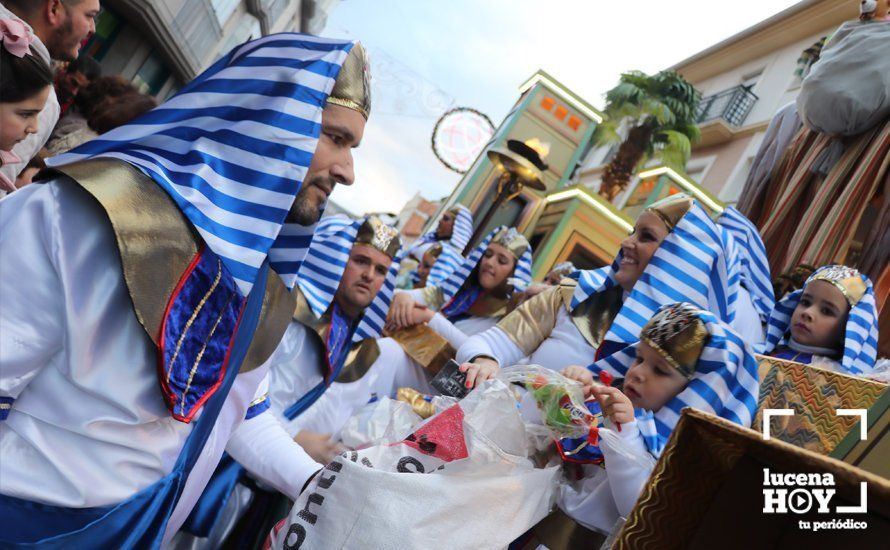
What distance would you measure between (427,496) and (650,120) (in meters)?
13.4

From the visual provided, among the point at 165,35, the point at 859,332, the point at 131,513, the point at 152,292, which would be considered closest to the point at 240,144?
the point at 152,292

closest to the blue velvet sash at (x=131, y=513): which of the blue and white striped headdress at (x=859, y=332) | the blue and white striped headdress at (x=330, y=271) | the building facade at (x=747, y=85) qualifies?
the blue and white striped headdress at (x=330, y=271)

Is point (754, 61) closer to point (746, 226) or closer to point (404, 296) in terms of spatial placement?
point (746, 226)

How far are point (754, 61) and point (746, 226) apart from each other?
628 inches

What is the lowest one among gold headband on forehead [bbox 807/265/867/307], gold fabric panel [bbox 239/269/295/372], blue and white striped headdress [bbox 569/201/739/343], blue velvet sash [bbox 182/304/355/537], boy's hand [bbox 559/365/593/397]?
blue velvet sash [bbox 182/304/355/537]

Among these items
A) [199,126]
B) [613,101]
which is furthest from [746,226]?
[613,101]

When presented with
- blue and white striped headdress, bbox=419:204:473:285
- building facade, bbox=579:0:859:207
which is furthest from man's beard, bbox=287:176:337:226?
building facade, bbox=579:0:859:207

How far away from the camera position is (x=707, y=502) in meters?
1.00

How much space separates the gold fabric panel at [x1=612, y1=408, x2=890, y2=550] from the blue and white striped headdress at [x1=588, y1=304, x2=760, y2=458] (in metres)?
0.92

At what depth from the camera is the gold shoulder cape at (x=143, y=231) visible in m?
1.21

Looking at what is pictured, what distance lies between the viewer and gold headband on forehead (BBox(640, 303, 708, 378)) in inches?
79.4

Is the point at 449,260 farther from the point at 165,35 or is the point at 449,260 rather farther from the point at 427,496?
the point at 165,35

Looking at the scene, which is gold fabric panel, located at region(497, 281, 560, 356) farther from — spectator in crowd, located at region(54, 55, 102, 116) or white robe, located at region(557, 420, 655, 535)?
spectator in crowd, located at region(54, 55, 102, 116)

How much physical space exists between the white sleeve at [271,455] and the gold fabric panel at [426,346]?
1592 mm
